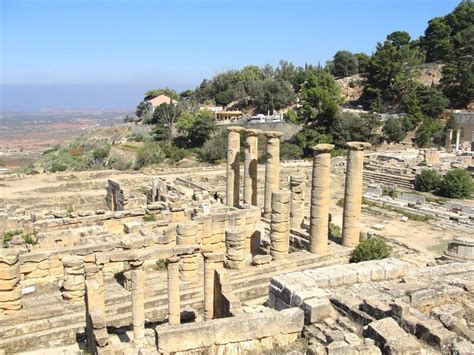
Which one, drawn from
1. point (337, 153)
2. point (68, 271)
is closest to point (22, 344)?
point (68, 271)

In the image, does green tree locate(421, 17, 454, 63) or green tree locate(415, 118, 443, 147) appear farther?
green tree locate(421, 17, 454, 63)

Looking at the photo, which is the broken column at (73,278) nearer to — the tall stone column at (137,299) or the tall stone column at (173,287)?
the tall stone column at (137,299)

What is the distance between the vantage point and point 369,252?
16375 millimetres

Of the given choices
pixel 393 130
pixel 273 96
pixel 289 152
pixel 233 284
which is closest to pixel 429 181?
pixel 289 152

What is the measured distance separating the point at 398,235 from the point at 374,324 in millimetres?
13713

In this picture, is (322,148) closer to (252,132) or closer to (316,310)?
(252,132)

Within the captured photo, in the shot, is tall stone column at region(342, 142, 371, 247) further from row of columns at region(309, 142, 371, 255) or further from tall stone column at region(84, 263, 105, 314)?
tall stone column at region(84, 263, 105, 314)

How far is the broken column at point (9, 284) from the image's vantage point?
1212 centimetres

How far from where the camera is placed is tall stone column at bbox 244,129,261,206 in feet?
70.6

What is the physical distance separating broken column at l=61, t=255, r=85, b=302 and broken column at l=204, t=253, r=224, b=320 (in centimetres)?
340

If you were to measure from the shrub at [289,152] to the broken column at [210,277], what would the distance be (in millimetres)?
35426

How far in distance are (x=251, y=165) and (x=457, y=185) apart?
16001 millimetres

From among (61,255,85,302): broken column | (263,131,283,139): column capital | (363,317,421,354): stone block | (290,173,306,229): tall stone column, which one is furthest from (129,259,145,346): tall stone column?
(263,131,283,139): column capital

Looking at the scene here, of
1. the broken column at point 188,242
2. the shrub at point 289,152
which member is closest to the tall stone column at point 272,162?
the broken column at point 188,242
